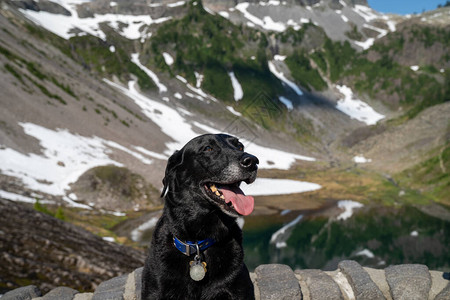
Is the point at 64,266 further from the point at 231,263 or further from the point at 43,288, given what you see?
the point at 231,263

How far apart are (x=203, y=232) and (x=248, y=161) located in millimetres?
1413

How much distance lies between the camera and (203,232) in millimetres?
5578

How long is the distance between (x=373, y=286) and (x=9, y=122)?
58969 mm

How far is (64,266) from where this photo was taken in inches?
585

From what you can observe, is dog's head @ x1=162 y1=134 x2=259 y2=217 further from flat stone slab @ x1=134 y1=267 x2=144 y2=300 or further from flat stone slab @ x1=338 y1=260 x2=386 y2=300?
flat stone slab @ x1=338 y1=260 x2=386 y2=300

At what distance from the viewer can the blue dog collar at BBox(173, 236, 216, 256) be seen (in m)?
5.47

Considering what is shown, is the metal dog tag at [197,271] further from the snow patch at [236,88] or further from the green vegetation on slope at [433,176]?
the snow patch at [236,88]

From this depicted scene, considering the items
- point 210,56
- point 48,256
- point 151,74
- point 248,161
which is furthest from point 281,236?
point 210,56

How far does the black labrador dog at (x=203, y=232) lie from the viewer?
5312mm

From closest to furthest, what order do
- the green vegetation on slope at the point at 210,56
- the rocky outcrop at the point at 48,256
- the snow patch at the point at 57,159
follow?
the rocky outcrop at the point at 48,256 → the snow patch at the point at 57,159 → the green vegetation on slope at the point at 210,56

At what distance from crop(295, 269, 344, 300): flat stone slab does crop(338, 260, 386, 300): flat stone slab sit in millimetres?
407

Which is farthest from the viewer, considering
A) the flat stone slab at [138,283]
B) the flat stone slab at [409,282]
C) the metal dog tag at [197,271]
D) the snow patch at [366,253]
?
the snow patch at [366,253]

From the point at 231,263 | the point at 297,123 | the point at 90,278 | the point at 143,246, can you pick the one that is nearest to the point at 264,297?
the point at 231,263

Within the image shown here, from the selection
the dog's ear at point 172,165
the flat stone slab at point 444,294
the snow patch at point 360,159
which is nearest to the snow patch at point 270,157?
the snow patch at point 360,159
